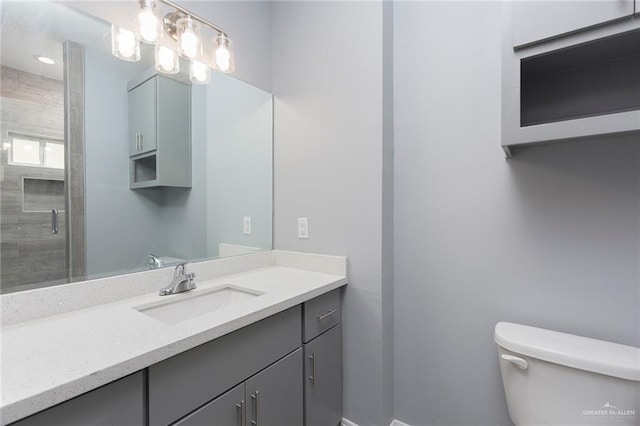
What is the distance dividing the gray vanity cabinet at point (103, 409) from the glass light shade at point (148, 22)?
3.99ft

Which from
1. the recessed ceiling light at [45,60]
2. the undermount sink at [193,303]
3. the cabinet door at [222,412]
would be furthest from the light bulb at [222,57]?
the cabinet door at [222,412]

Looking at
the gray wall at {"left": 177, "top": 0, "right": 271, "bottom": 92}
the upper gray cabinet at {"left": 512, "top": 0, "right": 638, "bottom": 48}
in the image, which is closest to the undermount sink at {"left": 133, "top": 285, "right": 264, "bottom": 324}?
the gray wall at {"left": 177, "top": 0, "right": 271, "bottom": 92}

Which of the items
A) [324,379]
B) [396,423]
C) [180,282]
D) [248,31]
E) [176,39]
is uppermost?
[248,31]

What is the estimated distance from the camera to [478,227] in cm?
131

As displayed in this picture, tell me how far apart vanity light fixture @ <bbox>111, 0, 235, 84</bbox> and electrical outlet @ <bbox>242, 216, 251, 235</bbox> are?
0.74 metres

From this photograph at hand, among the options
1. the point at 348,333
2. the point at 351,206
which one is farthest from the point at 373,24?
the point at 348,333

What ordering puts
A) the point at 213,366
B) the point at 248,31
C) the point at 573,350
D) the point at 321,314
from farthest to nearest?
the point at 248,31
the point at 321,314
the point at 573,350
the point at 213,366

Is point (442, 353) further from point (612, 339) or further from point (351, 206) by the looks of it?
point (351, 206)

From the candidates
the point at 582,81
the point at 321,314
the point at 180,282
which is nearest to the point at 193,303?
the point at 180,282

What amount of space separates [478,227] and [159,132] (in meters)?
1.48

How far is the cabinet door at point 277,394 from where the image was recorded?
3.26ft

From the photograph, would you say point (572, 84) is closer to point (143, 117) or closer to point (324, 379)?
point (324, 379)

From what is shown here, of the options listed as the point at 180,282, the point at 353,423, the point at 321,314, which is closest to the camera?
the point at 180,282

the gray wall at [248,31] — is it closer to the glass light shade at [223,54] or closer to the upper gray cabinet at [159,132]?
the glass light shade at [223,54]
